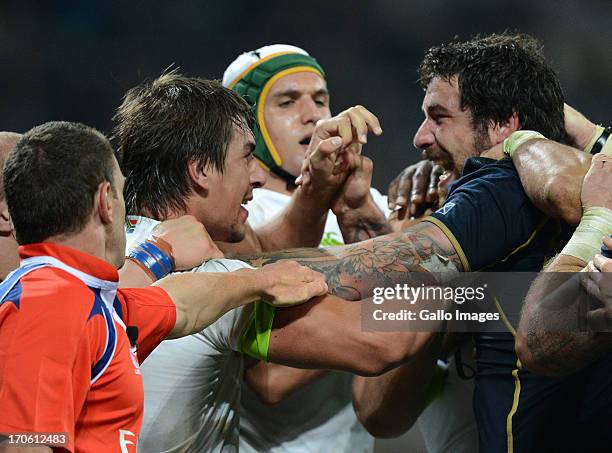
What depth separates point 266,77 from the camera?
4102 millimetres

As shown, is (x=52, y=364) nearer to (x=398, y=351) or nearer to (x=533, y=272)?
(x=398, y=351)

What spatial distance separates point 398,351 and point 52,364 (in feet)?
3.30

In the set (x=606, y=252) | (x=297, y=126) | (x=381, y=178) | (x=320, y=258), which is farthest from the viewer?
(x=381, y=178)

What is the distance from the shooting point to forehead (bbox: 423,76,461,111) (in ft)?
8.52

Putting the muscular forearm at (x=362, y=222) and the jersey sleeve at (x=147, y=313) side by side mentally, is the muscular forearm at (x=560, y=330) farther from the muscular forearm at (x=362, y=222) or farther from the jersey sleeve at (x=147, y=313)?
the muscular forearm at (x=362, y=222)

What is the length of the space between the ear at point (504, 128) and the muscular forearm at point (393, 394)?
642mm

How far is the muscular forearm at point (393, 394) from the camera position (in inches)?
96.6

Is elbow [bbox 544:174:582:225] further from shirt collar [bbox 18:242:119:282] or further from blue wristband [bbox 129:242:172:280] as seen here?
shirt collar [bbox 18:242:119:282]

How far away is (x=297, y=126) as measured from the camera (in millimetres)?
4062

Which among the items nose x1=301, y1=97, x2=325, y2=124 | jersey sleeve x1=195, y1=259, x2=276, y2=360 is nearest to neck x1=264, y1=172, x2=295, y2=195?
nose x1=301, y1=97, x2=325, y2=124

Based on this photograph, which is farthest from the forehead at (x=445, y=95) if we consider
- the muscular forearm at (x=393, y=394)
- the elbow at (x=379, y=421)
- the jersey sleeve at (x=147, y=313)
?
the jersey sleeve at (x=147, y=313)

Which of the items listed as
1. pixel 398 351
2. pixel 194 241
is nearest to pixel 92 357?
pixel 194 241

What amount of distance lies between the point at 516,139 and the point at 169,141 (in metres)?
0.98

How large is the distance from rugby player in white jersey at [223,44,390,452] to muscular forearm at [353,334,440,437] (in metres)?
0.15
